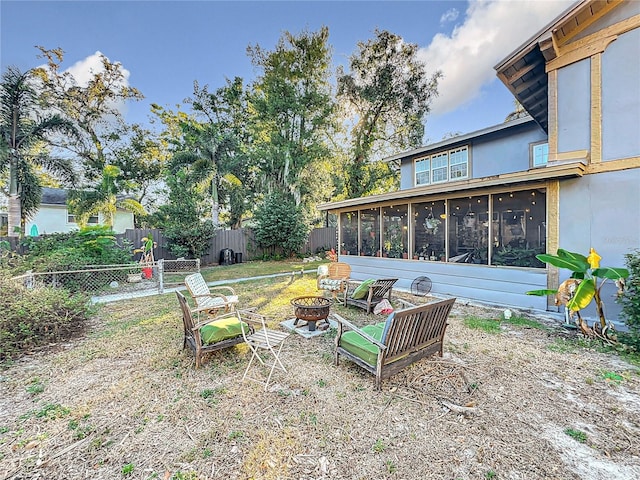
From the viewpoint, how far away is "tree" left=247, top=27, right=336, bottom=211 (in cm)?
1898

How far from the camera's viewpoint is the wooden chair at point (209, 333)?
3896 mm

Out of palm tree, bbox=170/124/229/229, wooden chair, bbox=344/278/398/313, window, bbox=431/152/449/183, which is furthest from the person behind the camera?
palm tree, bbox=170/124/229/229

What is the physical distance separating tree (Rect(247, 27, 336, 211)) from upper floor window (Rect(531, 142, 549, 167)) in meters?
12.3

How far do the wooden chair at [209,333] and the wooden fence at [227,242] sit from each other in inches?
355

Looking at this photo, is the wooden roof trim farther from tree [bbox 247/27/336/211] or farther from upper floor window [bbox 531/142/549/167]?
tree [bbox 247/27/336/211]

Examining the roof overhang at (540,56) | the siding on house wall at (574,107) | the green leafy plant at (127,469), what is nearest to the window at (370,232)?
the roof overhang at (540,56)

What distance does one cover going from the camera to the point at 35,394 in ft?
11.0

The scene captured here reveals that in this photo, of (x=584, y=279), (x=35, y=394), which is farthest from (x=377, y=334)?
(x=35, y=394)

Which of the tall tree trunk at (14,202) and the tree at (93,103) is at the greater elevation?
the tree at (93,103)

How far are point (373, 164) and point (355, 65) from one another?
6.70 meters

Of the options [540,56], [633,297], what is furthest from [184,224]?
[633,297]

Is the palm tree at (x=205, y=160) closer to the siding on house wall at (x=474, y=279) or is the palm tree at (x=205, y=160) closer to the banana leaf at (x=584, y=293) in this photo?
the siding on house wall at (x=474, y=279)

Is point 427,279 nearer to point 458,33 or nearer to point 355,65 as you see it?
point 458,33

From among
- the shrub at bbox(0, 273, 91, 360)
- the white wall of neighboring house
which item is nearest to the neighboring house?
the shrub at bbox(0, 273, 91, 360)
